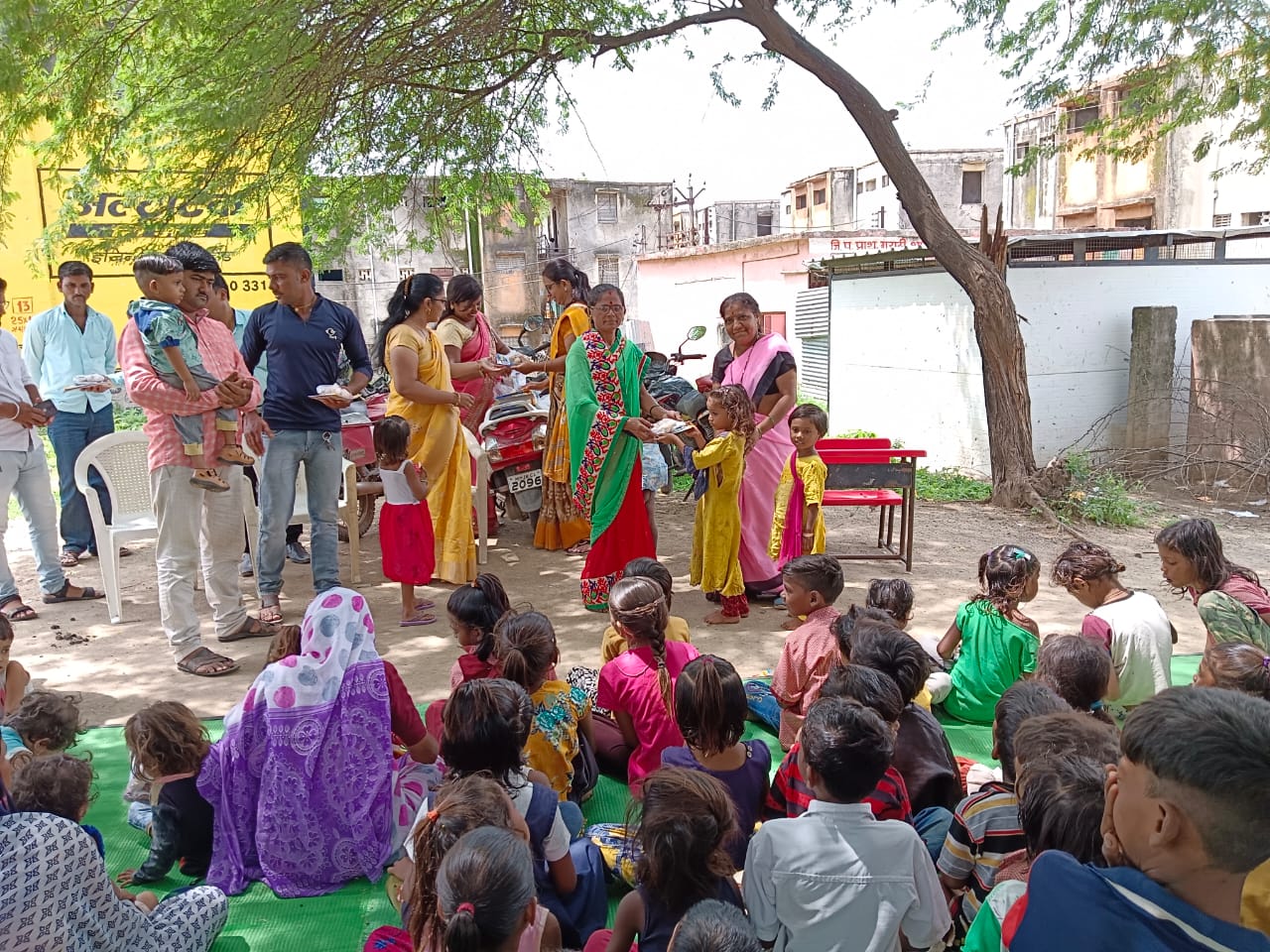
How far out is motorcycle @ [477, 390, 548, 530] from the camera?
22.0 feet

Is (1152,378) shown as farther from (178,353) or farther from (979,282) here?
(178,353)

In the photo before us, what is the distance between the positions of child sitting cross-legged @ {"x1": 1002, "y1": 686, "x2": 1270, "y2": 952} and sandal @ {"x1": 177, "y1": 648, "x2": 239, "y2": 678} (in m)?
3.96

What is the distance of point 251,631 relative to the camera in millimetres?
4793

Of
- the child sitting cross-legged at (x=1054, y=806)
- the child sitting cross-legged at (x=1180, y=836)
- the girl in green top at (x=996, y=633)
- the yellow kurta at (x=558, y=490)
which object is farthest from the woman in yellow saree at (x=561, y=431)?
the child sitting cross-legged at (x=1180, y=836)

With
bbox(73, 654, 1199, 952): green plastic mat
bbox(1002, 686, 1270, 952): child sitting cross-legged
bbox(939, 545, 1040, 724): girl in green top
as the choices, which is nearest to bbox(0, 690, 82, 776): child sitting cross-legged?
bbox(73, 654, 1199, 952): green plastic mat

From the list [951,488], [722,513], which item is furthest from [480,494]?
[951,488]

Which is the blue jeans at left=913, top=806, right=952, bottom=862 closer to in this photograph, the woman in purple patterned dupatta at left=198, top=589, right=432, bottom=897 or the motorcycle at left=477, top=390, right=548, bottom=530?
the woman in purple patterned dupatta at left=198, top=589, right=432, bottom=897

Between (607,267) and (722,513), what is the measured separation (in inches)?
1203

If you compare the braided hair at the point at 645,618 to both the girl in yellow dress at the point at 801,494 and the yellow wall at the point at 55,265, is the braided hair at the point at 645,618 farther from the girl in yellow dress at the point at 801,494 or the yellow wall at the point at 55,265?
the yellow wall at the point at 55,265

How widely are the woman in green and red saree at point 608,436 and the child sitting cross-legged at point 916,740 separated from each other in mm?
2445

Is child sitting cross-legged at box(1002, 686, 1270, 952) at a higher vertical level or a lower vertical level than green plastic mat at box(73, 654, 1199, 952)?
higher

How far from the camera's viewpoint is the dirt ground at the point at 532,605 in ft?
14.1

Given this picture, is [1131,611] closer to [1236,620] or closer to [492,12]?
[1236,620]

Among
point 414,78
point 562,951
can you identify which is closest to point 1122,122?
point 414,78
